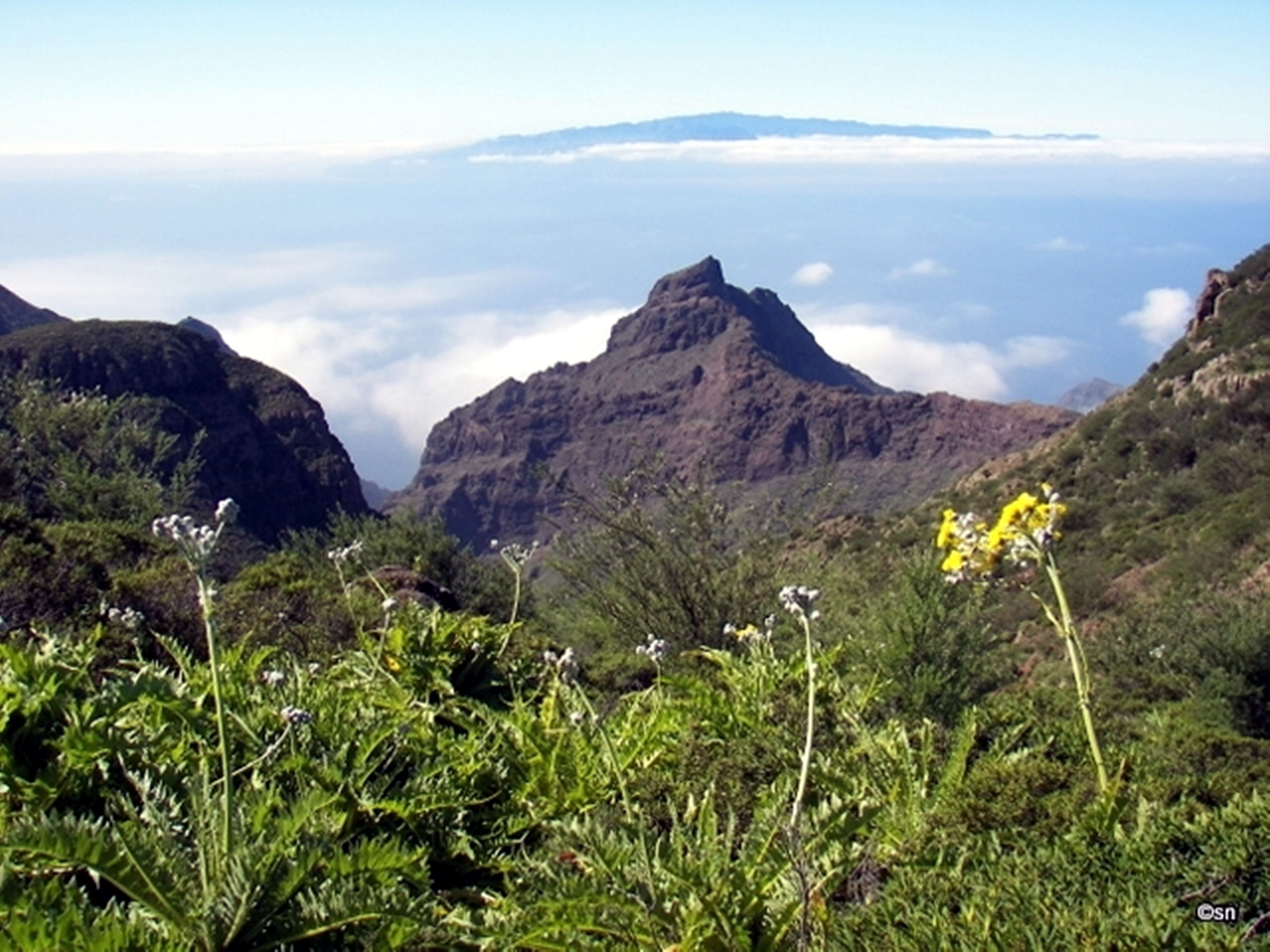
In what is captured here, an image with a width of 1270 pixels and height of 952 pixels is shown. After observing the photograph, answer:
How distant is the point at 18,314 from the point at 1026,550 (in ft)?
275

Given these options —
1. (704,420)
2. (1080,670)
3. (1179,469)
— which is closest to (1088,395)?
(704,420)

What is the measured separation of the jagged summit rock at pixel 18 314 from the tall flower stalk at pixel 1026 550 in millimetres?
75187

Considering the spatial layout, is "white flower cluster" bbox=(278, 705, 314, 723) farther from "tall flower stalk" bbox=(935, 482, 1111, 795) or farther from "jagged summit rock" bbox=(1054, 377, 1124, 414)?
"jagged summit rock" bbox=(1054, 377, 1124, 414)

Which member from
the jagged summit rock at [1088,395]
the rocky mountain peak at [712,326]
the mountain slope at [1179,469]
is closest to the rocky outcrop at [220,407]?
the mountain slope at [1179,469]

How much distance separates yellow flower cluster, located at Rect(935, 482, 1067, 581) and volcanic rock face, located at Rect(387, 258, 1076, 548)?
6903cm

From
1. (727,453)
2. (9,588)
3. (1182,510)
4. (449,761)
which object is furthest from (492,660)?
(727,453)

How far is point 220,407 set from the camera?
61375mm

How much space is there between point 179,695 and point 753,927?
248cm

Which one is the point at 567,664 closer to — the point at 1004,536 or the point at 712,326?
the point at 1004,536

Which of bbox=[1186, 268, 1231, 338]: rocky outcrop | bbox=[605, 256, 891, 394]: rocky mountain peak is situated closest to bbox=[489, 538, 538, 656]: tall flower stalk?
bbox=[1186, 268, 1231, 338]: rocky outcrop

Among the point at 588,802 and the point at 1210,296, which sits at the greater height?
the point at 588,802

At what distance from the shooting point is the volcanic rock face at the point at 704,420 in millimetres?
89500

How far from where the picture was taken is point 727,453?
9694 centimetres

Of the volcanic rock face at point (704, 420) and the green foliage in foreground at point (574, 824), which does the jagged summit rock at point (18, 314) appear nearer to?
the volcanic rock face at point (704, 420)
